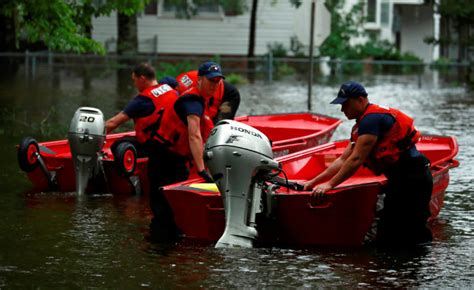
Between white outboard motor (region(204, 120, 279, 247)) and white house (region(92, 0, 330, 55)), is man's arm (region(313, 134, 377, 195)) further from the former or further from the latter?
white house (region(92, 0, 330, 55))

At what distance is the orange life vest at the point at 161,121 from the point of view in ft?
37.8

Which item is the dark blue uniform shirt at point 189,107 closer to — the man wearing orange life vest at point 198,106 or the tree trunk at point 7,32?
the man wearing orange life vest at point 198,106

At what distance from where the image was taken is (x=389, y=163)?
10.6 meters

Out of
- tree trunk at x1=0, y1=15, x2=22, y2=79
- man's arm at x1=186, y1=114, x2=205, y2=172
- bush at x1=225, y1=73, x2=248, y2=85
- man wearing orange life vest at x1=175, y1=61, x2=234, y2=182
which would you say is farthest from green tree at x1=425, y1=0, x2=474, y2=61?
man's arm at x1=186, y1=114, x2=205, y2=172

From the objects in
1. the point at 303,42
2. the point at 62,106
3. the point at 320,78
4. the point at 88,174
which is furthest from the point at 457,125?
the point at 303,42

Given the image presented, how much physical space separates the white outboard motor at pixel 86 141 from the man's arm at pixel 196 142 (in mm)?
3107

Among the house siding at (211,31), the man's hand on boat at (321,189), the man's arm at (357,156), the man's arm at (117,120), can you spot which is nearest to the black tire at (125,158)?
the man's arm at (117,120)

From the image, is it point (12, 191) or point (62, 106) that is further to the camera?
point (62, 106)

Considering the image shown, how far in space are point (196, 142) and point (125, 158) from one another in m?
2.80

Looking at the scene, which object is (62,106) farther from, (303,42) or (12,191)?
(303,42)

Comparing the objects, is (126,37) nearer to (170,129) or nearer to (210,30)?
(210,30)

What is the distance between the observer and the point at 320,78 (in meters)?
42.4

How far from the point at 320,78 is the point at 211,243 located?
1238 inches

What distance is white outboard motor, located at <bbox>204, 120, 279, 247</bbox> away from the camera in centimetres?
1042
